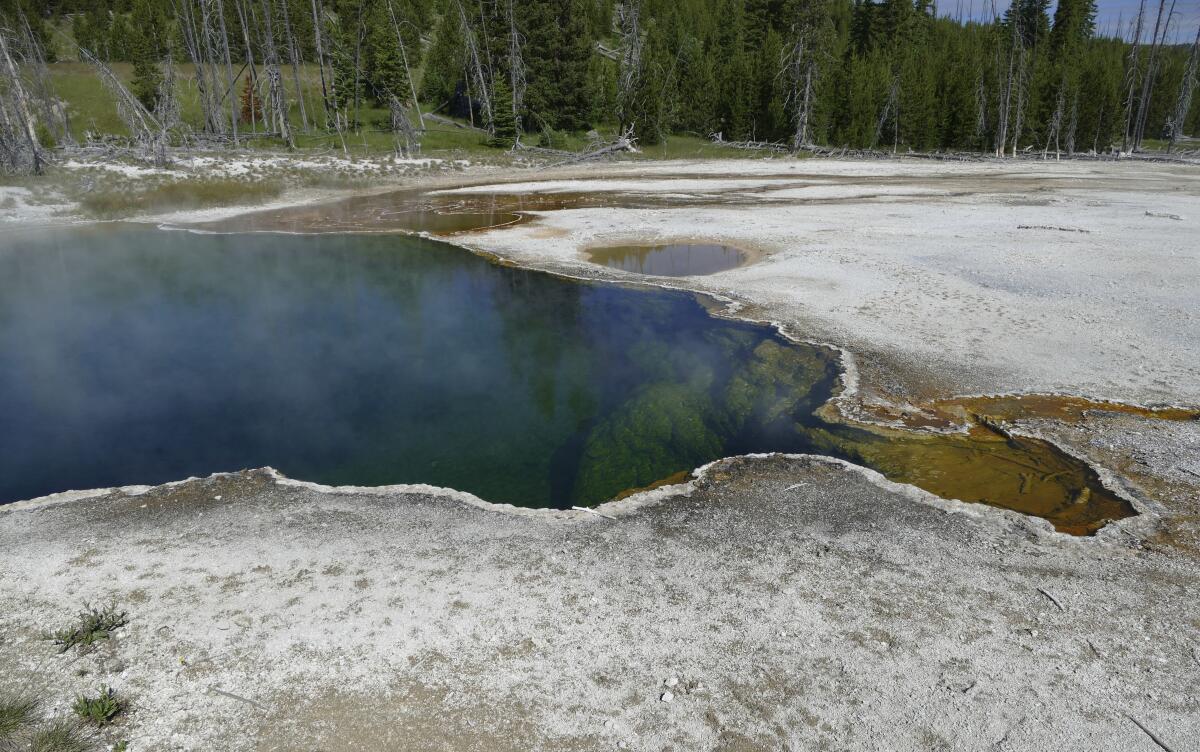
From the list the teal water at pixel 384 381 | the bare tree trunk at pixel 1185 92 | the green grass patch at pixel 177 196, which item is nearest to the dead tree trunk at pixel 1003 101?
the bare tree trunk at pixel 1185 92

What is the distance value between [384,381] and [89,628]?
21.2 feet

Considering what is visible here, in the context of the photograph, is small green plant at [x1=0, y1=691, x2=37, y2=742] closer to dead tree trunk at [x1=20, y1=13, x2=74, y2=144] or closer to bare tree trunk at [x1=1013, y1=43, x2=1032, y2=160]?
dead tree trunk at [x1=20, y1=13, x2=74, y2=144]

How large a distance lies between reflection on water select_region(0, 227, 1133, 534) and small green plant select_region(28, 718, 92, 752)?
3.94m

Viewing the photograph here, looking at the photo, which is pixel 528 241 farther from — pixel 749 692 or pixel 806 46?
pixel 806 46

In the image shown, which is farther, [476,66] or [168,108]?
[476,66]

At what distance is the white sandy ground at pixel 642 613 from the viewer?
4.53m

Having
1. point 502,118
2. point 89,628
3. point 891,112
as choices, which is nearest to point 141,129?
point 502,118

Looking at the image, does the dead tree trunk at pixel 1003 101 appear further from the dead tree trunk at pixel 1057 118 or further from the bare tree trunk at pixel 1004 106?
the dead tree trunk at pixel 1057 118

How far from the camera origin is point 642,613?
5.54 meters

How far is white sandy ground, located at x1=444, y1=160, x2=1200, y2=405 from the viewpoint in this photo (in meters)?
10.5

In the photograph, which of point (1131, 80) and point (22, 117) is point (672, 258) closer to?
point (22, 117)

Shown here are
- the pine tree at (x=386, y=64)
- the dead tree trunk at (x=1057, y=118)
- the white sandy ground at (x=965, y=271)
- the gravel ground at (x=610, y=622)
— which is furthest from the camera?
the dead tree trunk at (x=1057, y=118)

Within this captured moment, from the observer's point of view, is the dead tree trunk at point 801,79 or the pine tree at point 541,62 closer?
the dead tree trunk at point 801,79

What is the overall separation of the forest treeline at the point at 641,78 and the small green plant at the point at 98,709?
42.5 m
